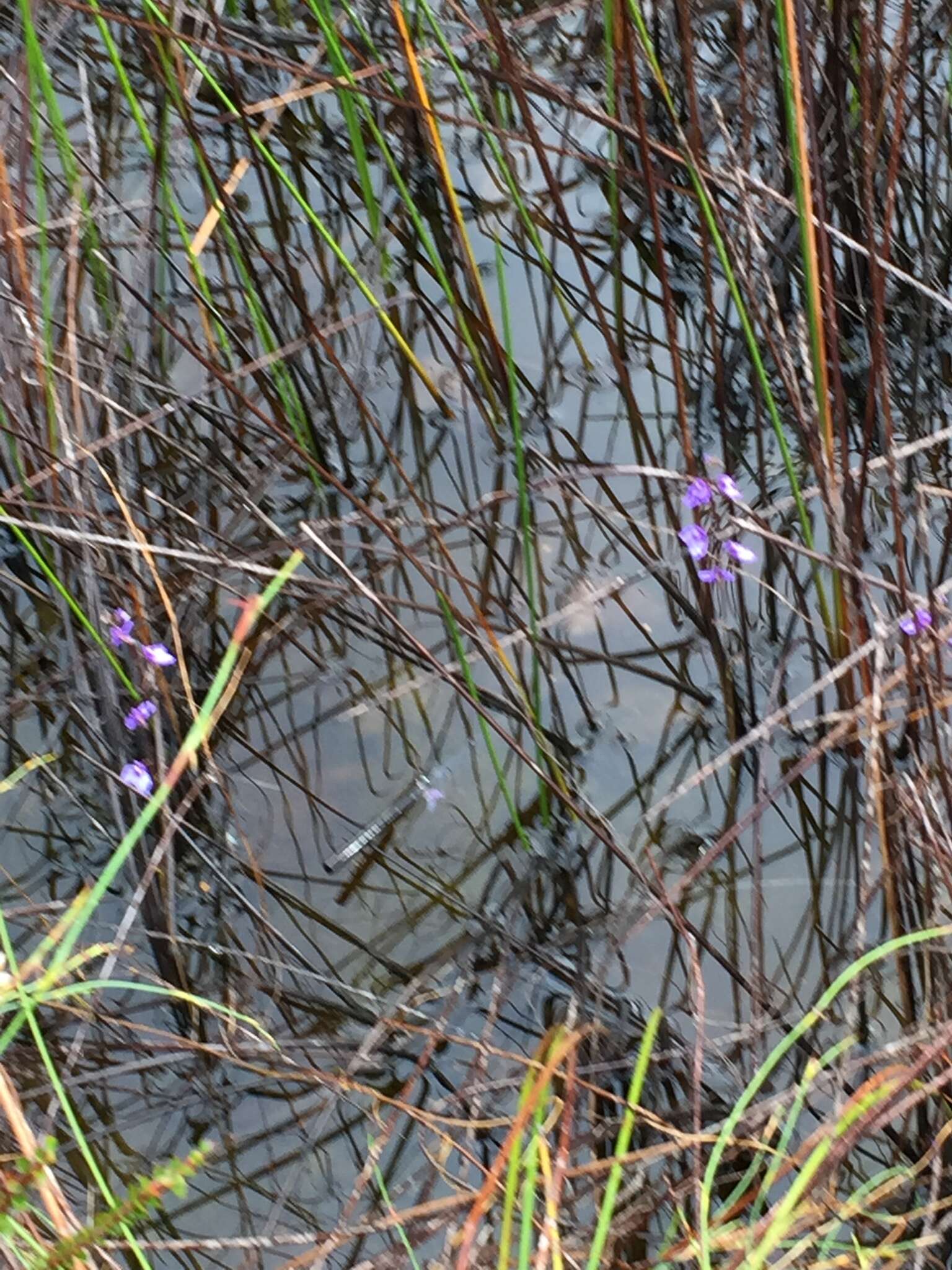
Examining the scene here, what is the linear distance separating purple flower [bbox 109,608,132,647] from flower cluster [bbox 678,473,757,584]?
0.51m

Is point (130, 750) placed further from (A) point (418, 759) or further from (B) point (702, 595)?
(B) point (702, 595)

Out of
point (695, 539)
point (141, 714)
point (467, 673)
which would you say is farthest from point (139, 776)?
point (695, 539)

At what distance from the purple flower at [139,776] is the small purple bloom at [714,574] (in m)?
0.55

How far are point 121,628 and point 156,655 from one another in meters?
0.08

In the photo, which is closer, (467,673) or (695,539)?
(467,673)

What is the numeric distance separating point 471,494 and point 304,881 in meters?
0.51

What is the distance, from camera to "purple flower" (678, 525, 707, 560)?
1.15 meters

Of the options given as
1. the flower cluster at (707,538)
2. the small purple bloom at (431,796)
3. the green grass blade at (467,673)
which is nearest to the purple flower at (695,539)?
the flower cluster at (707,538)

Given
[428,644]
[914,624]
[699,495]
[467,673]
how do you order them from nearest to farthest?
[914,624] → [467,673] → [699,495] → [428,644]

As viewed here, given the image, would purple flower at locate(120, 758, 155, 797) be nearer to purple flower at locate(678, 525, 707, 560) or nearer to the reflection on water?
the reflection on water

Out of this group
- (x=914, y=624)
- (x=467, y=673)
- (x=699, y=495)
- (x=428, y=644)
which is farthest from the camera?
(x=428, y=644)

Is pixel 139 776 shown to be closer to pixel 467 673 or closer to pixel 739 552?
pixel 467 673

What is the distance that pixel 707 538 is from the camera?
1.18 metres

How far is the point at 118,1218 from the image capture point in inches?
18.4
